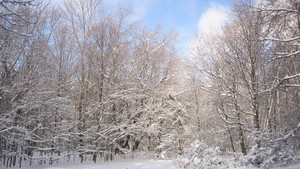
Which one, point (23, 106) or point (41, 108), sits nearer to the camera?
point (23, 106)

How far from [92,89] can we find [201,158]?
1039 centimetres

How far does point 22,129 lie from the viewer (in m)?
11.9

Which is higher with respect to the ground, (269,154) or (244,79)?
(244,79)

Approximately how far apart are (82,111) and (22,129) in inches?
193

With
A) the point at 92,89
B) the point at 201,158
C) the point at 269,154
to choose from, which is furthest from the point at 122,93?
the point at 269,154

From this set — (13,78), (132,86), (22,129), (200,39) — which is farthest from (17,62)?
(200,39)

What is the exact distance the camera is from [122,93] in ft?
54.7

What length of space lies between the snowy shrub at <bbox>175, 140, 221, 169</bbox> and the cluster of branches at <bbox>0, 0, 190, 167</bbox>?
590 centimetres

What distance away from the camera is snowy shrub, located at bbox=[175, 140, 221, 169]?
403 inches

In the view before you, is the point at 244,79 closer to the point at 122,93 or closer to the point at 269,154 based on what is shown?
the point at 269,154

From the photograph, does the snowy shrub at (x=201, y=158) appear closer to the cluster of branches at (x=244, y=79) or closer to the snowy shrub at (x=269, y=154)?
the snowy shrub at (x=269, y=154)

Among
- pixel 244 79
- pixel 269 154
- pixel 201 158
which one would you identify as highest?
pixel 244 79

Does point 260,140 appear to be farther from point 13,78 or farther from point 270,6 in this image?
point 13,78

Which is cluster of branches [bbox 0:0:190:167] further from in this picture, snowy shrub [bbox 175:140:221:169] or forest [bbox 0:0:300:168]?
snowy shrub [bbox 175:140:221:169]
